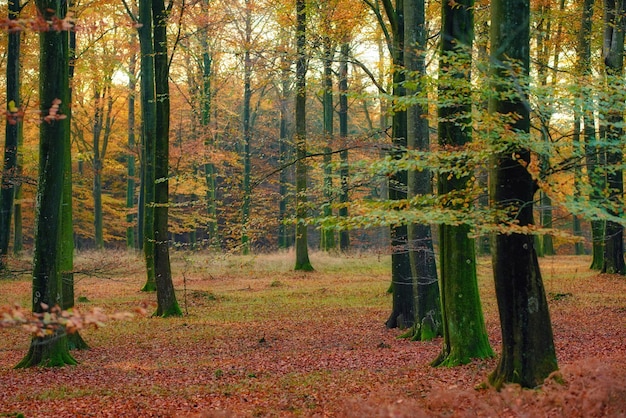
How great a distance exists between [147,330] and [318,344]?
439 cm

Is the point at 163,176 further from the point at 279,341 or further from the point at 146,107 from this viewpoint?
Result: the point at 279,341

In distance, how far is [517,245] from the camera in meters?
7.53

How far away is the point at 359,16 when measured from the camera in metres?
15.5

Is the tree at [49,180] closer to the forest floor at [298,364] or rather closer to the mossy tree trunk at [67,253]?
the forest floor at [298,364]

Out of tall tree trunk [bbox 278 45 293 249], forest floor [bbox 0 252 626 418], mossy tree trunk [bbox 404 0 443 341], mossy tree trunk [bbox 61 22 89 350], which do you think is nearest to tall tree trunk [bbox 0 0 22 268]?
forest floor [bbox 0 252 626 418]

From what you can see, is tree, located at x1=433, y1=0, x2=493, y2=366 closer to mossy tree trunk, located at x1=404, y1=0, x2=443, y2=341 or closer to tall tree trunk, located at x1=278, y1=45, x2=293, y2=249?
mossy tree trunk, located at x1=404, y1=0, x2=443, y2=341

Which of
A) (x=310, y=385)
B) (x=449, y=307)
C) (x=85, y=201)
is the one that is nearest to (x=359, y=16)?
(x=449, y=307)

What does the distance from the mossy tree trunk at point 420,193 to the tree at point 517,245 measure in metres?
3.08

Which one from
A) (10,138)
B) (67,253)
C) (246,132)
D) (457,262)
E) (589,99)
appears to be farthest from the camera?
(246,132)

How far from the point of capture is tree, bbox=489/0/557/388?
7.45m

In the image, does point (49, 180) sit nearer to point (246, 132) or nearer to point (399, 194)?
point (399, 194)

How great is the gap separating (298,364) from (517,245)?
4.95 meters

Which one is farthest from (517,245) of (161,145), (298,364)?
(161,145)

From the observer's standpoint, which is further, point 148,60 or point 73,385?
point 148,60
